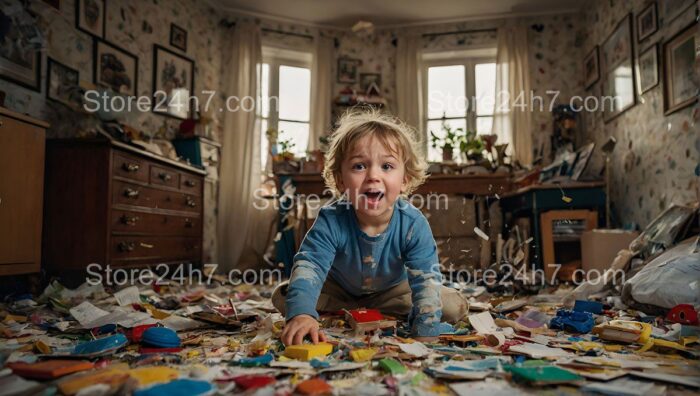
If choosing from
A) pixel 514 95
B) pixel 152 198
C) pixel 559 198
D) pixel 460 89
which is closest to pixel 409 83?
pixel 460 89

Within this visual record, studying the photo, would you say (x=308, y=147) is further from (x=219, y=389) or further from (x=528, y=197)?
(x=219, y=389)

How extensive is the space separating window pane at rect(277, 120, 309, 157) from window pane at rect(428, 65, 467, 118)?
1476 millimetres

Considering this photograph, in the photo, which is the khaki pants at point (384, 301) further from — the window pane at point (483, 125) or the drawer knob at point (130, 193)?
the window pane at point (483, 125)

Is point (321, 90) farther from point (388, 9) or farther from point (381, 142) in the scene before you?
point (381, 142)

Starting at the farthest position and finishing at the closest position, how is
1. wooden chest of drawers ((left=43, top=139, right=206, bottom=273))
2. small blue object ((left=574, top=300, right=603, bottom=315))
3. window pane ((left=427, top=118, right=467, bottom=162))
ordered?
window pane ((left=427, top=118, right=467, bottom=162))
wooden chest of drawers ((left=43, top=139, right=206, bottom=273))
small blue object ((left=574, top=300, right=603, bottom=315))

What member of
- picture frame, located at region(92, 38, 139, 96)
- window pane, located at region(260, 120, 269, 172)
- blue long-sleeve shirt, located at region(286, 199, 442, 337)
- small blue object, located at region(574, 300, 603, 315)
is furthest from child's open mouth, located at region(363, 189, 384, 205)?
window pane, located at region(260, 120, 269, 172)

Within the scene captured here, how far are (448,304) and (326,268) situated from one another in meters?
0.53

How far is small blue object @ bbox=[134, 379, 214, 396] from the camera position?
91cm

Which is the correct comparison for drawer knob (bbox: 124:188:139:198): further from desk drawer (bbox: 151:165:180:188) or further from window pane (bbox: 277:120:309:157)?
window pane (bbox: 277:120:309:157)

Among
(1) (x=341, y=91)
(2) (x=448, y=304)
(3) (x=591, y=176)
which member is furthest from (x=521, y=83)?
(2) (x=448, y=304)

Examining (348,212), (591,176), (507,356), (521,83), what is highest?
(521,83)

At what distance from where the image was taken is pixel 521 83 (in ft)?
17.0

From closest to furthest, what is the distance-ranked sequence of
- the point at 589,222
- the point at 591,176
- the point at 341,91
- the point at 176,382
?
the point at 176,382
the point at 589,222
the point at 591,176
the point at 341,91

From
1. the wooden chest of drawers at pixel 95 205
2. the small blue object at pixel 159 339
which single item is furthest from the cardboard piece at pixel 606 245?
the wooden chest of drawers at pixel 95 205
